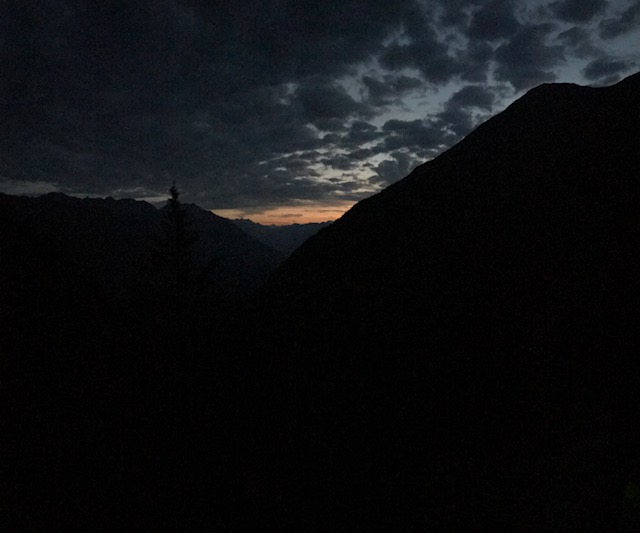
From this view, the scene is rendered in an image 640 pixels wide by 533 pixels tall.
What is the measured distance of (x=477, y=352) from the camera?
49.0 ft

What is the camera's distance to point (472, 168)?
2739 centimetres

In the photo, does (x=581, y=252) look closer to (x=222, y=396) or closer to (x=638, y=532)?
(x=638, y=532)

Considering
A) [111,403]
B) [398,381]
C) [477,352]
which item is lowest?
[111,403]

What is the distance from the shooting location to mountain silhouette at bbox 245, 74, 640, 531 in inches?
395

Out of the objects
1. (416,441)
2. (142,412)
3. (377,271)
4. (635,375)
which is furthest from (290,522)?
(377,271)

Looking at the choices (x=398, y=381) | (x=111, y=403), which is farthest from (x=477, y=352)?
(x=111, y=403)

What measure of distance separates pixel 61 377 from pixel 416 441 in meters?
16.3

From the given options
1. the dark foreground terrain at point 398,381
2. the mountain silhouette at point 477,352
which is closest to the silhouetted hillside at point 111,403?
the dark foreground terrain at point 398,381

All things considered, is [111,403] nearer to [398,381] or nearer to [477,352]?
[398,381]

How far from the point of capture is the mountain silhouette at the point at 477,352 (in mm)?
10031

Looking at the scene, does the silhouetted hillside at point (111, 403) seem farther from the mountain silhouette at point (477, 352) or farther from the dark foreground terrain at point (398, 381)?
the mountain silhouette at point (477, 352)

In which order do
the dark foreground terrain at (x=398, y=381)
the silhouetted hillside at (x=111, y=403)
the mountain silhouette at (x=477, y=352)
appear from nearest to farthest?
the mountain silhouette at (x=477, y=352)
the dark foreground terrain at (x=398, y=381)
the silhouetted hillside at (x=111, y=403)

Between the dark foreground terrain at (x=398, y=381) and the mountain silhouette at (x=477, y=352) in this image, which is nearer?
the mountain silhouette at (x=477, y=352)

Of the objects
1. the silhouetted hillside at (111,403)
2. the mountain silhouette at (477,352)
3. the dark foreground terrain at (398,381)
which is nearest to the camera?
the mountain silhouette at (477,352)
